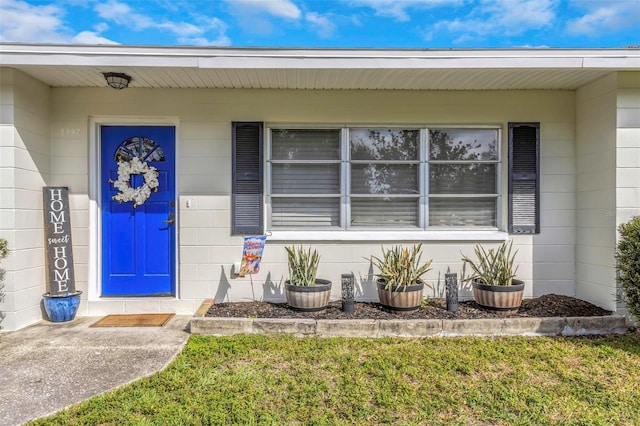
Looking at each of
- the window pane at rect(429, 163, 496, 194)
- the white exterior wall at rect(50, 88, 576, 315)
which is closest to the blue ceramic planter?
the white exterior wall at rect(50, 88, 576, 315)

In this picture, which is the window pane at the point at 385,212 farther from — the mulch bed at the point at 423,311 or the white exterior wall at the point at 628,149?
the white exterior wall at the point at 628,149

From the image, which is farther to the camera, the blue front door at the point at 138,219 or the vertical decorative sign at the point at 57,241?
the blue front door at the point at 138,219

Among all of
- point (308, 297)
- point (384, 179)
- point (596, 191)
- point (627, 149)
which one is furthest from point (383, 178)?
point (627, 149)

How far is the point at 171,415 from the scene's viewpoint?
221 centimetres

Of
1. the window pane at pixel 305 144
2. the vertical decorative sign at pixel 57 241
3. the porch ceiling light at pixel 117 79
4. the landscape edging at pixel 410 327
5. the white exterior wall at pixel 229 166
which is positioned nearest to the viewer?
the landscape edging at pixel 410 327

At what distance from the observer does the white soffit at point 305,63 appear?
3391 millimetres

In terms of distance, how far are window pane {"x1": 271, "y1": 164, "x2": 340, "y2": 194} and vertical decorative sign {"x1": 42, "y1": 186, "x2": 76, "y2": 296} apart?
2.34m

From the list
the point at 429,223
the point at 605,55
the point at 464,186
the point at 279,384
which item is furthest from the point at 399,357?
the point at 605,55

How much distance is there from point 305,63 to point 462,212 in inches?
101

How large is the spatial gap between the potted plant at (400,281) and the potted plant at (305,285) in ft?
2.00

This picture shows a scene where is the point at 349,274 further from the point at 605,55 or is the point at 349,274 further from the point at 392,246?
the point at 605,55

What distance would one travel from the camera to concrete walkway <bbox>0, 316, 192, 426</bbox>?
2.39 metres

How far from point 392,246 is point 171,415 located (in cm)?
286

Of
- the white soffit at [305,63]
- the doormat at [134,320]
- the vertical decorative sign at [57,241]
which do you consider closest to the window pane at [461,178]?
the white soffit at [305,63]
